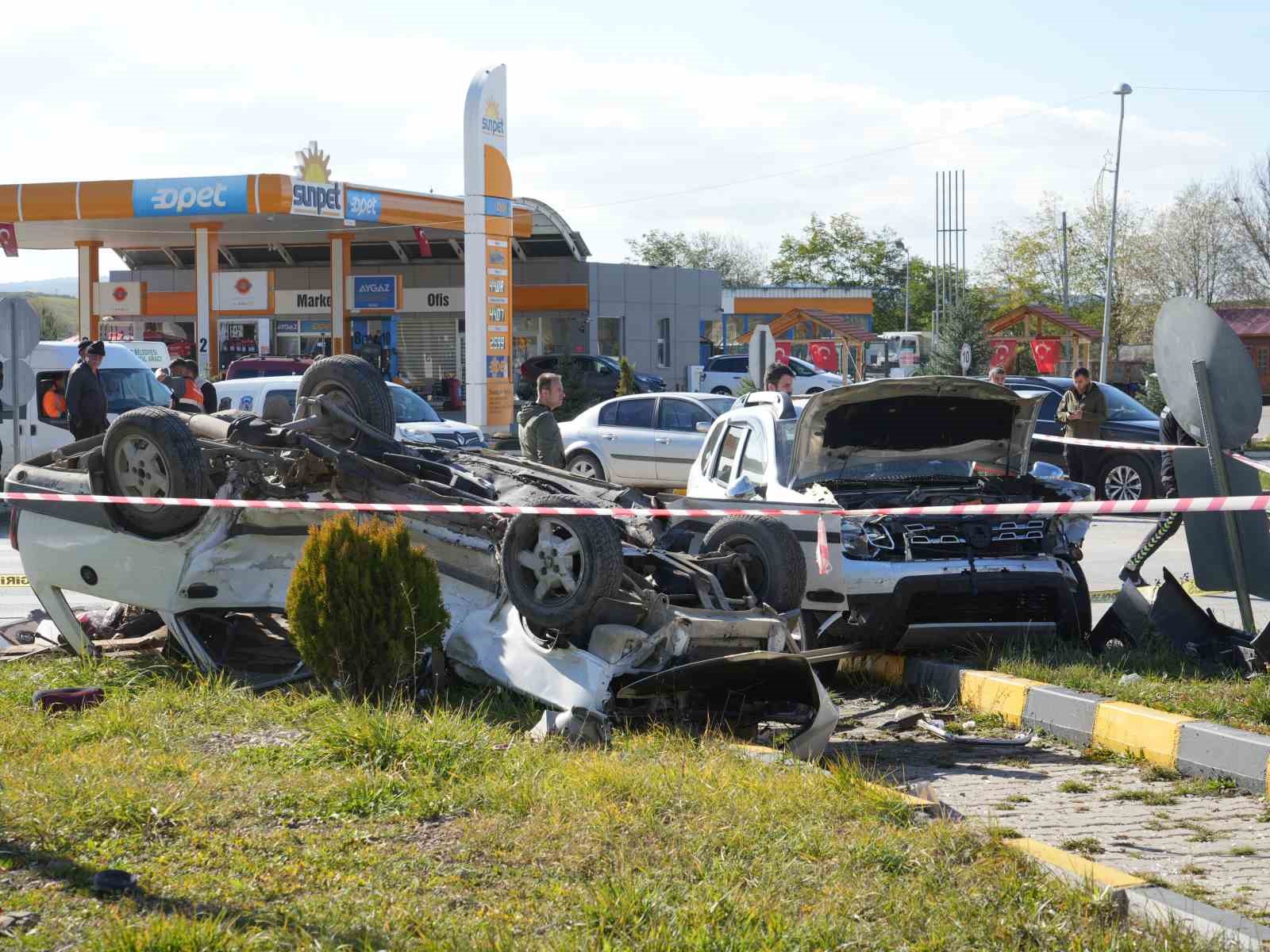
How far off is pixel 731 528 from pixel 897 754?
68.3 inches

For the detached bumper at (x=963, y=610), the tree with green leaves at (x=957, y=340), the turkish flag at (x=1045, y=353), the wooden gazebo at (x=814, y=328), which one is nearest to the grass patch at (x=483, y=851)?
the detached bumper at (x=963, y=610)

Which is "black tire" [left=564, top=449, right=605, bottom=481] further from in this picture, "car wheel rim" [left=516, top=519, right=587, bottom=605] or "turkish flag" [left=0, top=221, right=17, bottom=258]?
"turkish flag" [left=0, top=221, right=17, bottom=258]

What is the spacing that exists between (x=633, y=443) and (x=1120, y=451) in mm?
6423

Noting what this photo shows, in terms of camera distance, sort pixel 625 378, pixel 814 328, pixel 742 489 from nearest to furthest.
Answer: pixel 742 489, pixel 625 378, pixel 814 328

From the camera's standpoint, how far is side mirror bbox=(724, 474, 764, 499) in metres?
8.96

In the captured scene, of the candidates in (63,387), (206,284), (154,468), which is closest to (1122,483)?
(154,468)

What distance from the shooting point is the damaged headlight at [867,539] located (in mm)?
7789

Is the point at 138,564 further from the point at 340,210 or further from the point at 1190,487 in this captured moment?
the point at 340,210

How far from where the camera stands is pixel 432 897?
12.6ft

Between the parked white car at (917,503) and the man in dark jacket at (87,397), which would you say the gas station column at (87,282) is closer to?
the man in dark jacket at (87,397)

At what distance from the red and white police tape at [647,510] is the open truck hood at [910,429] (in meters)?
0.85

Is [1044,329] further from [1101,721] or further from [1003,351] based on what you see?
[1101,721]

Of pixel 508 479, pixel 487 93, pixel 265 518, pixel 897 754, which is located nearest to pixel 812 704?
pixel 897 754

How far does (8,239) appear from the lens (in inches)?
1484
